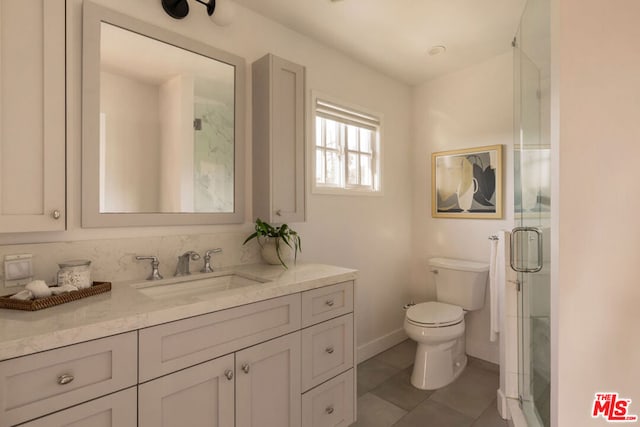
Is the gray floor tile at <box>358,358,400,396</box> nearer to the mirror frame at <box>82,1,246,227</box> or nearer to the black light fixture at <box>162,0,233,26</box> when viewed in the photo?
the mirror frame at <box>82,1,246,227</box>

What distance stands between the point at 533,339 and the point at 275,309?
3.90 feet

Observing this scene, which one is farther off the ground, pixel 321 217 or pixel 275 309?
pixel 321 217

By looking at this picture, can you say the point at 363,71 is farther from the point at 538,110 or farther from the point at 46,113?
the point at 46,113

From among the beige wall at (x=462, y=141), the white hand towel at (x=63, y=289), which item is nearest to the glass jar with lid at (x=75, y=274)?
the white hand towel at (x=63, y=289)

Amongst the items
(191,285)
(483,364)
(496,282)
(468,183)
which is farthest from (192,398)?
(468,183)

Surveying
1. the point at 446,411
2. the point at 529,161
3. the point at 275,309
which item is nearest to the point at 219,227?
the point at 275,309

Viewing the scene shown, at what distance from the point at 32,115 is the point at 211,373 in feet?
3.73

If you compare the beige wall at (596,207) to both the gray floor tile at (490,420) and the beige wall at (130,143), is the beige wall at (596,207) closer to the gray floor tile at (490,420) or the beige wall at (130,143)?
the gray floor tile at (490,420)

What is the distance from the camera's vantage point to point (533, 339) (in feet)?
4.85

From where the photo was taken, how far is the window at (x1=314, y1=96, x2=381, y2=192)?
7.87ft

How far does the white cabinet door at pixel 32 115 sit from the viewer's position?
111cm

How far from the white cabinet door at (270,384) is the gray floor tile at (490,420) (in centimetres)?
118

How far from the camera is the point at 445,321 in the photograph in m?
2.22

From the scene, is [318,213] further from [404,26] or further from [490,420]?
[490,420]
